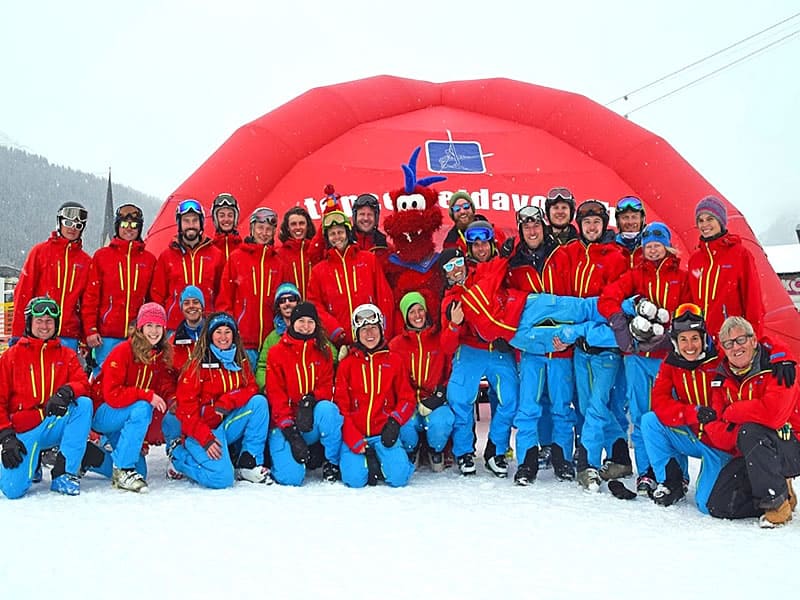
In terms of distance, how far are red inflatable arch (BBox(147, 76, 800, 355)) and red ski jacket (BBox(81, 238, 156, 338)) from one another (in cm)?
140

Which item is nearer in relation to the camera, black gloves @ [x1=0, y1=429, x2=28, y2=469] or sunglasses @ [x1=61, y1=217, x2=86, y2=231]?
black gloves @ [x1=0, y1=429, x2=28, y2=469]

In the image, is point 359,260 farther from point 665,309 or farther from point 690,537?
point 690,537

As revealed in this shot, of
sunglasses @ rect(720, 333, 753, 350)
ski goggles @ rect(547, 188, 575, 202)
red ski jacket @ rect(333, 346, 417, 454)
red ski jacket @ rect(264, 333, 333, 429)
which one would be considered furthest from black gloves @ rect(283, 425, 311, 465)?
sunglasses @ rect(720, 333, 753, 350)

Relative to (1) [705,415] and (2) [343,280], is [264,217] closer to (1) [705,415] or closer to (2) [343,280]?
(2) [343,280]

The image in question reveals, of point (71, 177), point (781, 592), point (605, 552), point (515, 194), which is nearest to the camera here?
point (781, 592)

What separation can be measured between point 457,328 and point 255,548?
182 cm

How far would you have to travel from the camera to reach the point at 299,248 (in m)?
4.83

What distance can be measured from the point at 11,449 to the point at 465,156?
4414 millimetres

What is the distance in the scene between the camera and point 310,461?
4.14 metres

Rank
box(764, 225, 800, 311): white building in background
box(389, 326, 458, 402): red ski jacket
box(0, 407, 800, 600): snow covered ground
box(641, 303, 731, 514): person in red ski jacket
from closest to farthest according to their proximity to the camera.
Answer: box(0, 407, 800, 600): snow covered ground < box(641, 303, 731, 514): person in red ski jacket < box(389, 326, 458, 402): red ski jacket < box(764, 225, 800, 311): white building in background

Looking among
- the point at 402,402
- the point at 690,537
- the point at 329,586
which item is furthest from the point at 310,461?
the point at 690,537

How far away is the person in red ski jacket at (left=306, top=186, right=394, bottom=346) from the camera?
4527 mm

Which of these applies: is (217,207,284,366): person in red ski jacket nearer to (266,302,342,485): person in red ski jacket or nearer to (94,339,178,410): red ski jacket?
(266,302,342,485): person in red ski jacket

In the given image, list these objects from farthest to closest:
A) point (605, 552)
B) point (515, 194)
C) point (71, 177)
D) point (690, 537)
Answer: point (71, 177), point (515, 194), point (690, 537), point (605, 552)
